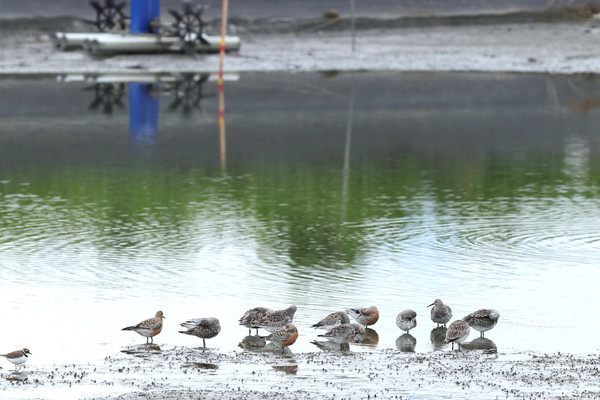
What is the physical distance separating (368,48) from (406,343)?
124 feet

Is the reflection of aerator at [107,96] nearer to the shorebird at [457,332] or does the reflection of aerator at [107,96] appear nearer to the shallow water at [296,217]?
the shallow water at [296,217]

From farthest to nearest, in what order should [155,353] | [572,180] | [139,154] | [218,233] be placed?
1. [139,154]
2. [572,180]
3. [218,233]
4. [155,353]

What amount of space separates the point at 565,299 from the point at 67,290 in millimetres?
5831

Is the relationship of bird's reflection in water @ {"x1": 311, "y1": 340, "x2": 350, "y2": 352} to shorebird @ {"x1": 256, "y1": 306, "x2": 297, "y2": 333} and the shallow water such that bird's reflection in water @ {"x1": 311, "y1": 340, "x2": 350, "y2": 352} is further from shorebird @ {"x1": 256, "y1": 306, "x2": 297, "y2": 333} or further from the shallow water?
shorebird @ {"x1": 256, "y1": 306, "x2": 297, "y2": 333}

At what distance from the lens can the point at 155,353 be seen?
12.1 metres

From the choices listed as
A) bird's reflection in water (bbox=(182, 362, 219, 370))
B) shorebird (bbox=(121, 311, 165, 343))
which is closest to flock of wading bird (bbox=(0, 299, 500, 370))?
shorebird (bbox=(121, 311, 165, 343))

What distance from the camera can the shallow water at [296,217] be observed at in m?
14.2

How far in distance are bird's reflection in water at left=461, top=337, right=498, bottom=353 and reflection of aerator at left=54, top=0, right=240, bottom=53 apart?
113ft

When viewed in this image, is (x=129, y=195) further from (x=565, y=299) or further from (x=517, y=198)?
(x=565, y=299)

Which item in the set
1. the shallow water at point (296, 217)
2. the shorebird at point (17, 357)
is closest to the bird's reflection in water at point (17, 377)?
the shorebird at point (17, 357)

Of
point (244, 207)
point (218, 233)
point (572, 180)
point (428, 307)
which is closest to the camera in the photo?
point (428, 307)

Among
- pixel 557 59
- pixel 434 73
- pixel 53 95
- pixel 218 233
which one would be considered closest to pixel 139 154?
pixel 218 233

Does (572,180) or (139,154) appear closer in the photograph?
(572,180)

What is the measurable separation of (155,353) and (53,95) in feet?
87.6
